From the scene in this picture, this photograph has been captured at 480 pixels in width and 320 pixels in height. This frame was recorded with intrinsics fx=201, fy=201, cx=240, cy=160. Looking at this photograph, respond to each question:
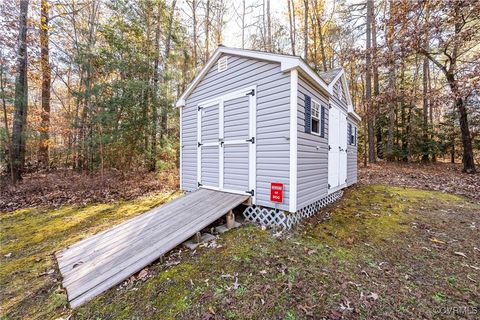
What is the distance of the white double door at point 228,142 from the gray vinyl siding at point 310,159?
988 millimetres

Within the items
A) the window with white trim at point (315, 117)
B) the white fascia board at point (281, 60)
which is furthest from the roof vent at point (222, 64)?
the window with white trim at point (315, 117)

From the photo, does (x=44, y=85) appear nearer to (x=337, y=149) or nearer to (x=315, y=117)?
(x=315, y=117)

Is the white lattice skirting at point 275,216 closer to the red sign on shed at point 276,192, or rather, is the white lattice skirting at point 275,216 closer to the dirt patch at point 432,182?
the red sign on shed at point 276,192

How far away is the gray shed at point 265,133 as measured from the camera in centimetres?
396

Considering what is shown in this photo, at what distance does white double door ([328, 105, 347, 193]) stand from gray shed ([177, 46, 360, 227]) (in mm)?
31

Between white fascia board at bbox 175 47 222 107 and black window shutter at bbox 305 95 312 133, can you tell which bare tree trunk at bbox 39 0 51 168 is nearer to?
white fascia board at bbox 175 47 222 107

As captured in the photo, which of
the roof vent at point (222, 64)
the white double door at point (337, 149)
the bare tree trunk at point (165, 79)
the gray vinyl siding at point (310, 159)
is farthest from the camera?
the bare tree trunk at point (165, 79)

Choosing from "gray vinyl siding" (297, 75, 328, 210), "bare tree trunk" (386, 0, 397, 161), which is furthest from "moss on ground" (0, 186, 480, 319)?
"bare tree trunk" (386, 0, 397, 161)

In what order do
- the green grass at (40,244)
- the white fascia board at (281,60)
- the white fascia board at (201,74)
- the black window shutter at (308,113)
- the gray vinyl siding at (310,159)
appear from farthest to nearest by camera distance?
the white fascia board at (201,74), the black window shutter at (308,113), the gray vinyl siding at (310,159), the white fascia board at (281,60), the green grass at (40,244)

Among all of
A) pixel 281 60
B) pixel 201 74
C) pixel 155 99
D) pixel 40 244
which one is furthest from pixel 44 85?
pixel 281 60

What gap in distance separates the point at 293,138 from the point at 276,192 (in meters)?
1.11

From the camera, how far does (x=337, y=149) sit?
6359 millimetres

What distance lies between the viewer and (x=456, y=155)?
1578 cm

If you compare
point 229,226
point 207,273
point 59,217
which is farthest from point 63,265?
point 59,217
